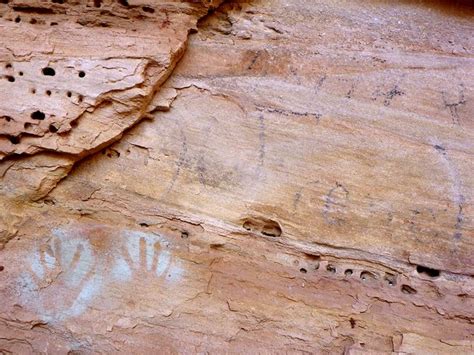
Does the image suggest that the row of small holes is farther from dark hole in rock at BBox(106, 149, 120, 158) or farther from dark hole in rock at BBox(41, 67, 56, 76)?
dark hole in rock at BBox(41, 67, 56, 76)

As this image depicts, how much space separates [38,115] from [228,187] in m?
0.97

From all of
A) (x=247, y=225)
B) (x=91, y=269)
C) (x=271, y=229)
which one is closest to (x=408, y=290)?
(x=271, y=229)

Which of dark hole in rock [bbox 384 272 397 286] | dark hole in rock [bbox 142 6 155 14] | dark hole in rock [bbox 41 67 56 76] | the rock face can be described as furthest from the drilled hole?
dark hole in rock [bbox 384 272 397 286]

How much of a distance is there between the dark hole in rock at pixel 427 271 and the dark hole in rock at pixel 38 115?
1.91 m

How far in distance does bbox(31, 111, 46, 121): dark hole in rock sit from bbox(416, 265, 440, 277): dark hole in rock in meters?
1.91

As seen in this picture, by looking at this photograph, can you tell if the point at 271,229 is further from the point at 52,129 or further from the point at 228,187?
the point at 52,129

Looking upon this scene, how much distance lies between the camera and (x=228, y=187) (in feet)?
8.06

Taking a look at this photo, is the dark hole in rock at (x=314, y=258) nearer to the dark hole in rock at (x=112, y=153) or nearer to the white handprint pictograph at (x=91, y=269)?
the white handprint pictograph at (x=91, y=269)

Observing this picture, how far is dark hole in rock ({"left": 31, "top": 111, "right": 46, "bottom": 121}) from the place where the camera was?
2.41m

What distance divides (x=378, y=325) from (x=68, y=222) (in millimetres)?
1547

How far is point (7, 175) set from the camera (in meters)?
2.42

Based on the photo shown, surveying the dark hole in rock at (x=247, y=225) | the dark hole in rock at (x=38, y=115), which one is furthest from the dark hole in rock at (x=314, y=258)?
the dark hole in rock at (x=38, y=115)

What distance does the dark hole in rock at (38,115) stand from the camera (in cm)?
241

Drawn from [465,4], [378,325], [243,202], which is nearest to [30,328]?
[243,202]
